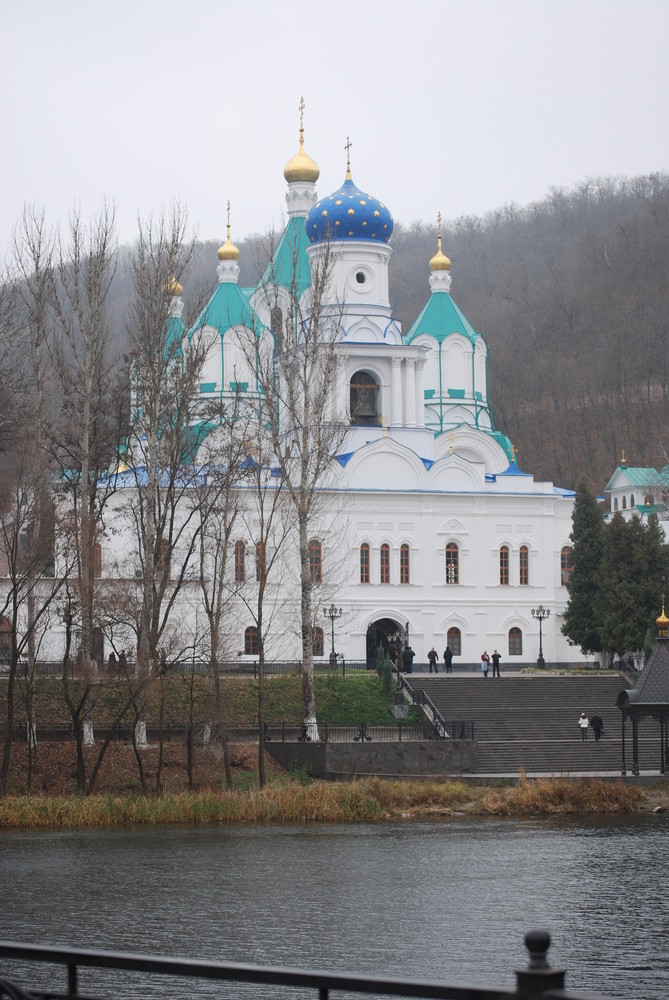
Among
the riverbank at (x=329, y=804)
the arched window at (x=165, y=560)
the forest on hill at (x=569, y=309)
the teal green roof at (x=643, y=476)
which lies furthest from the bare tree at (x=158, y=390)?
the forest on hill at (x=569, y=309)

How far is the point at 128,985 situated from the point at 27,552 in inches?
639

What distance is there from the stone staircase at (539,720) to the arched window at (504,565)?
6805 mm

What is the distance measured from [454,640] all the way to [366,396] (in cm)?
801

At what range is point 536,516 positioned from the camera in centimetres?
4581

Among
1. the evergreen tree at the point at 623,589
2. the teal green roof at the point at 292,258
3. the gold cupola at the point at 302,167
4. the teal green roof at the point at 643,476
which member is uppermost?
the gold cupola at the point at 302,167

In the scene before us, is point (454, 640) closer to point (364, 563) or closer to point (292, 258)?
point (364, 563)

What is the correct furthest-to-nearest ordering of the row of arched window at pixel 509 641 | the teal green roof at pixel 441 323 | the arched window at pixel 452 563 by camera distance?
the teal green roof at pixel 441 323 < the arched window at pixel 452 563 < the row of arched window at pixel 509 641

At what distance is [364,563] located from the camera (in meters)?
43.8

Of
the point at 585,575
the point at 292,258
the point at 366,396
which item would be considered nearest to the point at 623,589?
Result: the point at 585,575

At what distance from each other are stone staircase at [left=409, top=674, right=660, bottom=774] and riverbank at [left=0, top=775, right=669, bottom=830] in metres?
3.71

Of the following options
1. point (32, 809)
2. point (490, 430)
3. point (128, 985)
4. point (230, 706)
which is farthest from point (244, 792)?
point (490, 430)

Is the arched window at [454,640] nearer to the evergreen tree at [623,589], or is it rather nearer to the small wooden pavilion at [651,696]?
the evergreen tree at [623,589]

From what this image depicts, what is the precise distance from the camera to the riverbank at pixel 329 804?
23.9 meters

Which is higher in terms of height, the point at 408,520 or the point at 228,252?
the point at 228,252
